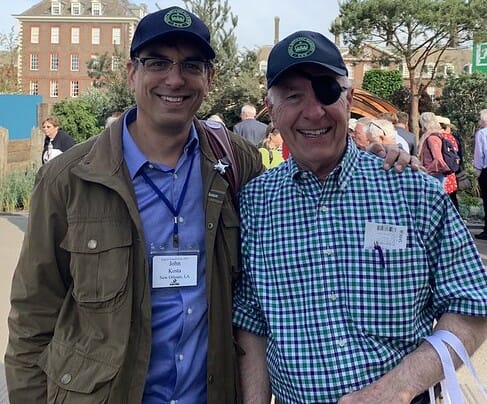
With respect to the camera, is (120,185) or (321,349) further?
(120,185)

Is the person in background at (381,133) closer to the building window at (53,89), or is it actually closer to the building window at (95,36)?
the building window at (95,36)

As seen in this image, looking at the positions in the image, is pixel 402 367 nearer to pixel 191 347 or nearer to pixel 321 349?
pixel 321 349

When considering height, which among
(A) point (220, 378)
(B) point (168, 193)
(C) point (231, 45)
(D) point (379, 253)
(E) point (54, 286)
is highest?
(C) point (231, 45)

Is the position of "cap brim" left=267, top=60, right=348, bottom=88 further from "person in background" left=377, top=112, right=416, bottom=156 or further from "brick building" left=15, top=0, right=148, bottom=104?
"brick building" left=15, top=0, right=148, bottom=104

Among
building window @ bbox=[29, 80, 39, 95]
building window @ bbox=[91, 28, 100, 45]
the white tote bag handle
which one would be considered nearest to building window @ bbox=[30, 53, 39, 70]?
building window @ bbox=[29, 80, 39, 95]

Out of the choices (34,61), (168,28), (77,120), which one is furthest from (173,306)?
(34,61)

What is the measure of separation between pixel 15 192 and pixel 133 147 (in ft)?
36.7

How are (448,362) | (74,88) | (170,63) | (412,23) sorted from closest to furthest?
(448,362), (170,63), (412,23), (74,88)

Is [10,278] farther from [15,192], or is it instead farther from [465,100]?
[465,100]

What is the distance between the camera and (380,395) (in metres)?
1.79

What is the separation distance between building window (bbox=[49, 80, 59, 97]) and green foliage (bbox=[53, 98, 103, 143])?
161 feet

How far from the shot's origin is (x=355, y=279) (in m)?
1.89

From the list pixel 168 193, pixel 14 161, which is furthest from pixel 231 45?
pixel 168 193

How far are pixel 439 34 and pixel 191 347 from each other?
31.6 metres
